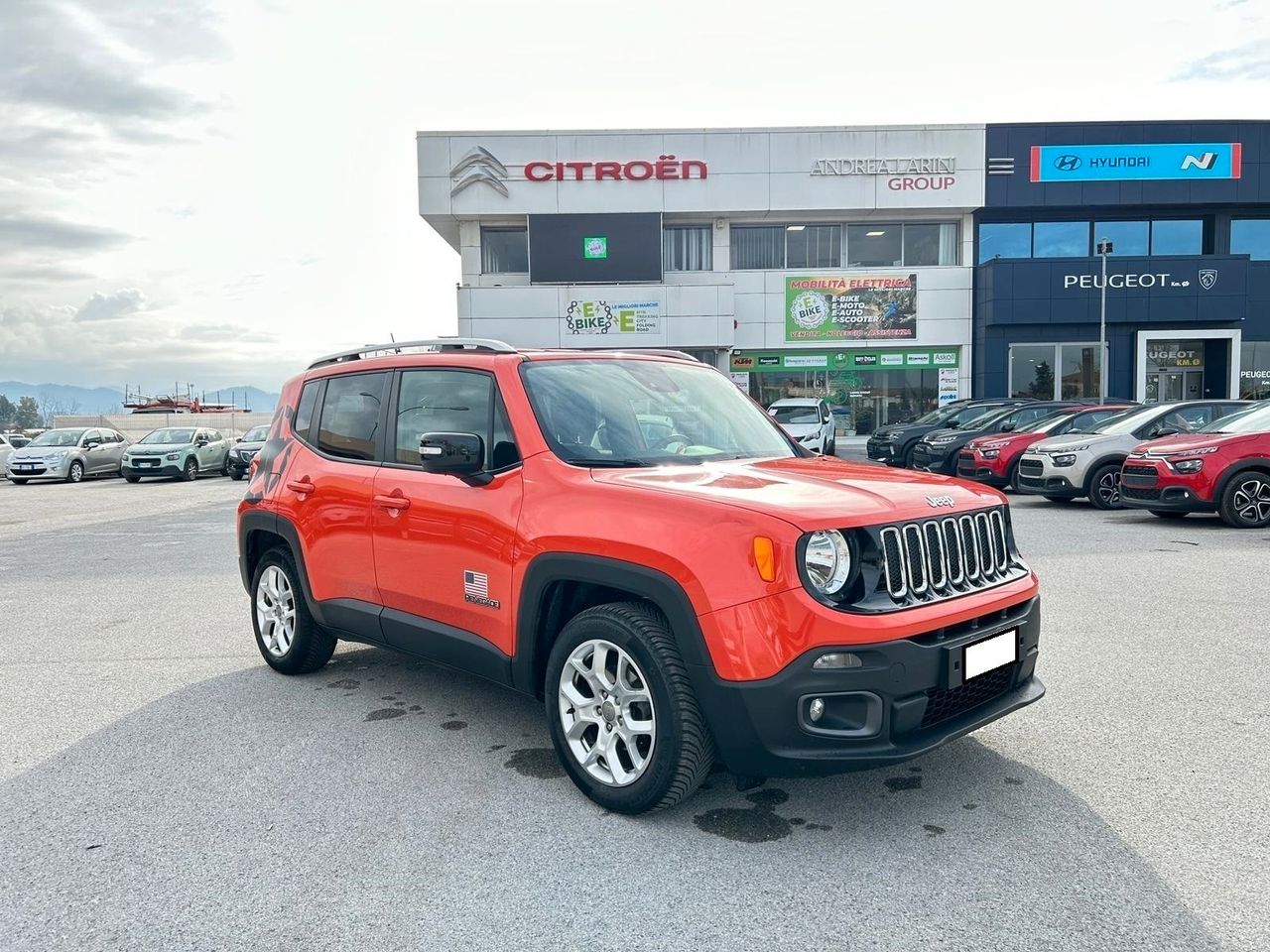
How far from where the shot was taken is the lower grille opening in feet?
10.8

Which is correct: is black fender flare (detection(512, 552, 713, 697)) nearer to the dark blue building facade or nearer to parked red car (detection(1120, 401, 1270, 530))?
parked red car (detection(1120, 401, 1270, 530))

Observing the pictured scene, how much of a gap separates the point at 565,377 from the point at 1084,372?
3144 cm

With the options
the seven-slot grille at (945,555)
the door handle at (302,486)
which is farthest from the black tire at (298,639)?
the seven-slot grille at (945,555)

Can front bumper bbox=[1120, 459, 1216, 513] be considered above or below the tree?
below

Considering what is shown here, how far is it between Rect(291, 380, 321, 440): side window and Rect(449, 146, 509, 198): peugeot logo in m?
26.6

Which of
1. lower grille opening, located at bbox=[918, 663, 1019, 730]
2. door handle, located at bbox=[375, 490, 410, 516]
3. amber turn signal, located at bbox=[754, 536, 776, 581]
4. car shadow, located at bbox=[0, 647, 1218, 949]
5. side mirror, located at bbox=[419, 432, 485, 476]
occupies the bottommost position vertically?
car shadow, located at bbox=[0, 647, 1218, 949]

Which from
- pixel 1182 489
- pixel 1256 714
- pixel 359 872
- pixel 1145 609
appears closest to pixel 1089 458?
pixel 1182 489

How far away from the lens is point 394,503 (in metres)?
4.49

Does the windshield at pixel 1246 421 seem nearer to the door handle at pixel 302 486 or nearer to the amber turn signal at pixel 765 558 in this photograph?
→ the amber turn signal at pixel 765 558

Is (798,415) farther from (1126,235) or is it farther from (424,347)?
(424,347)

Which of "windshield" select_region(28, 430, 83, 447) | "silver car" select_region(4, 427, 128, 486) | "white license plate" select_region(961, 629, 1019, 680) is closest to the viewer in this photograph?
"white license plate" select_region(961, 629, 1019, 680)

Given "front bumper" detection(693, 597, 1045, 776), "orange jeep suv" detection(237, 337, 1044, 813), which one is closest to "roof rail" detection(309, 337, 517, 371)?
"orange jeep suv" detection(237, 337, 1044, 813)

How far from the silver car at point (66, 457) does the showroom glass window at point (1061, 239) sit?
30534 millimetres

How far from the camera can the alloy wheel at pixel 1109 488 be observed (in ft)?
42.2
